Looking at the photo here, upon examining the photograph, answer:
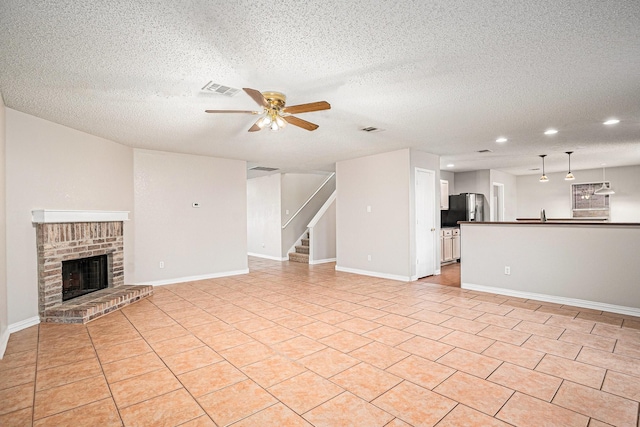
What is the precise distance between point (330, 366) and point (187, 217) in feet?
14.9

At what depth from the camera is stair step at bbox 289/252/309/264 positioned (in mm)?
8547

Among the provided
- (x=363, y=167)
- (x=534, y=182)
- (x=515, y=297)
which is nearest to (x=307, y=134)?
(x=363, y=167)

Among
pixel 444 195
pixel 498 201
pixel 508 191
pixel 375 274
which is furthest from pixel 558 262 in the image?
pixel 508 191

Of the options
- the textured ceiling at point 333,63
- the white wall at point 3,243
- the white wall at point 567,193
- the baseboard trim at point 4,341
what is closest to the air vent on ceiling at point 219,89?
the textured ceiling at point 333,63

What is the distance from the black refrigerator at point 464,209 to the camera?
27.8ft

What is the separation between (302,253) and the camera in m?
9.06

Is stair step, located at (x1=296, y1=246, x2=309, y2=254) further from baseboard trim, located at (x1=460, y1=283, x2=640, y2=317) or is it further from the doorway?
the doorway

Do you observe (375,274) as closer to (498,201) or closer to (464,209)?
(464,209)

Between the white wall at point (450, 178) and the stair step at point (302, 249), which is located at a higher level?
the white wall at point (450, 178)

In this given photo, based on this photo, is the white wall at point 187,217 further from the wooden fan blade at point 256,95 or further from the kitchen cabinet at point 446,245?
the kitchen cabinet at point 446,245

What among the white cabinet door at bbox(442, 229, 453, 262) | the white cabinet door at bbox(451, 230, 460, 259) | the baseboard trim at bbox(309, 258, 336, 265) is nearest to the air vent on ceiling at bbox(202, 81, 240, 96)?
the baseboard trim at bbox(309, 258, 336, 265)

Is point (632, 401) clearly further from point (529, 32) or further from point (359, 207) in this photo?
point (359, 207)

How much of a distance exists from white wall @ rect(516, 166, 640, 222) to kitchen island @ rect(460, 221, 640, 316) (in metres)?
6.09

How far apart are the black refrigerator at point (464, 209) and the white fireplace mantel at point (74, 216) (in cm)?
739
